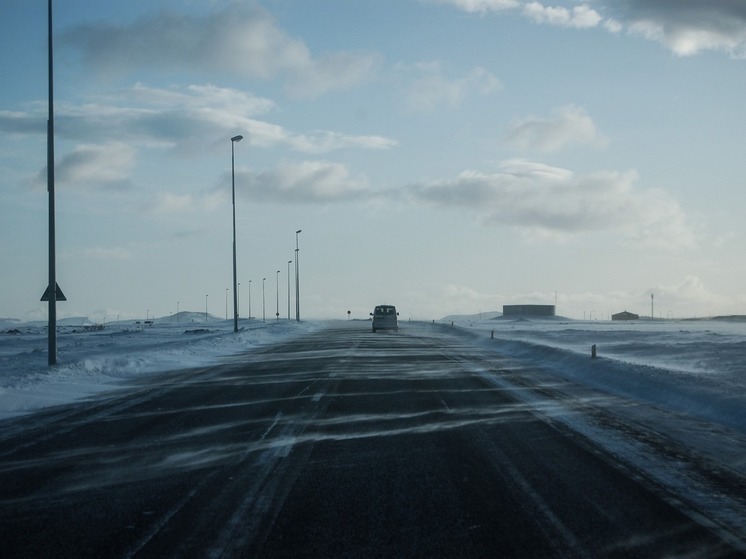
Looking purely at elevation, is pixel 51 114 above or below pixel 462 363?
above

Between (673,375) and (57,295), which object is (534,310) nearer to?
(673,375)

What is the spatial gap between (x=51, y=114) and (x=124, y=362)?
26.2ft

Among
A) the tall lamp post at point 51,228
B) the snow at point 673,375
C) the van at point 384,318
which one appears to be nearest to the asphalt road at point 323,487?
the snow at point 673,375

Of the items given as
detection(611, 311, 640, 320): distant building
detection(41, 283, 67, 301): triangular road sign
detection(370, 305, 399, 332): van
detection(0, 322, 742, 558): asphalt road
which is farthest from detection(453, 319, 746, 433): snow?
detection(611, 311, 640, 320): distant building

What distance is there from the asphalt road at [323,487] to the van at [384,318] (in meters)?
47.3

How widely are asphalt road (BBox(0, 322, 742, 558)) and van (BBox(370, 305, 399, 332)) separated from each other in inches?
1863

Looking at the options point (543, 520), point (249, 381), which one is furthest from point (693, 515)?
point (249, 381)

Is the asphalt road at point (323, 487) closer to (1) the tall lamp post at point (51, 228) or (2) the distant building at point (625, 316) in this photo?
(1) the tall lamp post at point (51, 228)

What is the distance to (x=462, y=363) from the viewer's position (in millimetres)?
26281

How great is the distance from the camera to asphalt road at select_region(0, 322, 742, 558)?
5805 millimetres

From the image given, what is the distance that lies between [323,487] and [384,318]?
54313 mm

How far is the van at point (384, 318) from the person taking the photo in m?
61.7

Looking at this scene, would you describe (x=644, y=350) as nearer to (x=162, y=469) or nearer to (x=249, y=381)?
(x=249, y=381)

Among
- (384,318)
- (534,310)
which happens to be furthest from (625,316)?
(384,318)
